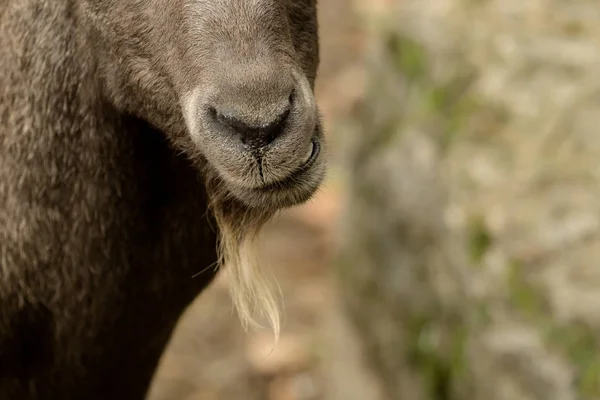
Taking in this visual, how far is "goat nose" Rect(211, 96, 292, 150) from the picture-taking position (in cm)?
274

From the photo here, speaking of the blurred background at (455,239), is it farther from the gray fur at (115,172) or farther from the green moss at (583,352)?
the gray fur at (115,172)

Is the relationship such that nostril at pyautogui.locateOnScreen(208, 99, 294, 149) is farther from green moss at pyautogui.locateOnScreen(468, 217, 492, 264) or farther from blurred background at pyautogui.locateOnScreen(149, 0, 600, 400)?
green moss at pyautogui.locateOnScreen(468, 217, 492, 264)

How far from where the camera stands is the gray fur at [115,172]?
2.90 m

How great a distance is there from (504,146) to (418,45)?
101 cm

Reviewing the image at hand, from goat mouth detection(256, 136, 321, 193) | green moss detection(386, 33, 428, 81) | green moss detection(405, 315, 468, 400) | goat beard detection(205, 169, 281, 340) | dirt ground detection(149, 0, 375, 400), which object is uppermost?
goat mouth detection(256, 136, 321, 193)

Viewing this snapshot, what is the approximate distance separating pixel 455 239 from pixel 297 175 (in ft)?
6.40

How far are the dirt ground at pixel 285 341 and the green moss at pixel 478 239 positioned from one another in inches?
65.4

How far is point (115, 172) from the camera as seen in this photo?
3.29 m

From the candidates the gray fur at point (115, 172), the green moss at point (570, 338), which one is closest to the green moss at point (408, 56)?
the green moss at point (570, 338)

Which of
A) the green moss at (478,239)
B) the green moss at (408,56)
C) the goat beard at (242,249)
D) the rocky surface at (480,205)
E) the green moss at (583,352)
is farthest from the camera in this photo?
the green moss at (408,56)

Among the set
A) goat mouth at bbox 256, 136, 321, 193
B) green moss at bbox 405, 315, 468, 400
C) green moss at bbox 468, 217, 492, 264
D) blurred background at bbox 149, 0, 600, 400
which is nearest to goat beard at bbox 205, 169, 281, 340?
goat mouth at bbox 256, 136, 321, 193

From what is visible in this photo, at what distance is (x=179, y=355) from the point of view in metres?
6.64

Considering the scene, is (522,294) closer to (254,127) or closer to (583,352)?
(583,352)

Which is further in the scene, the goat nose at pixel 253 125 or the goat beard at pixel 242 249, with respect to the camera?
the goat beard at pixel 242 249
